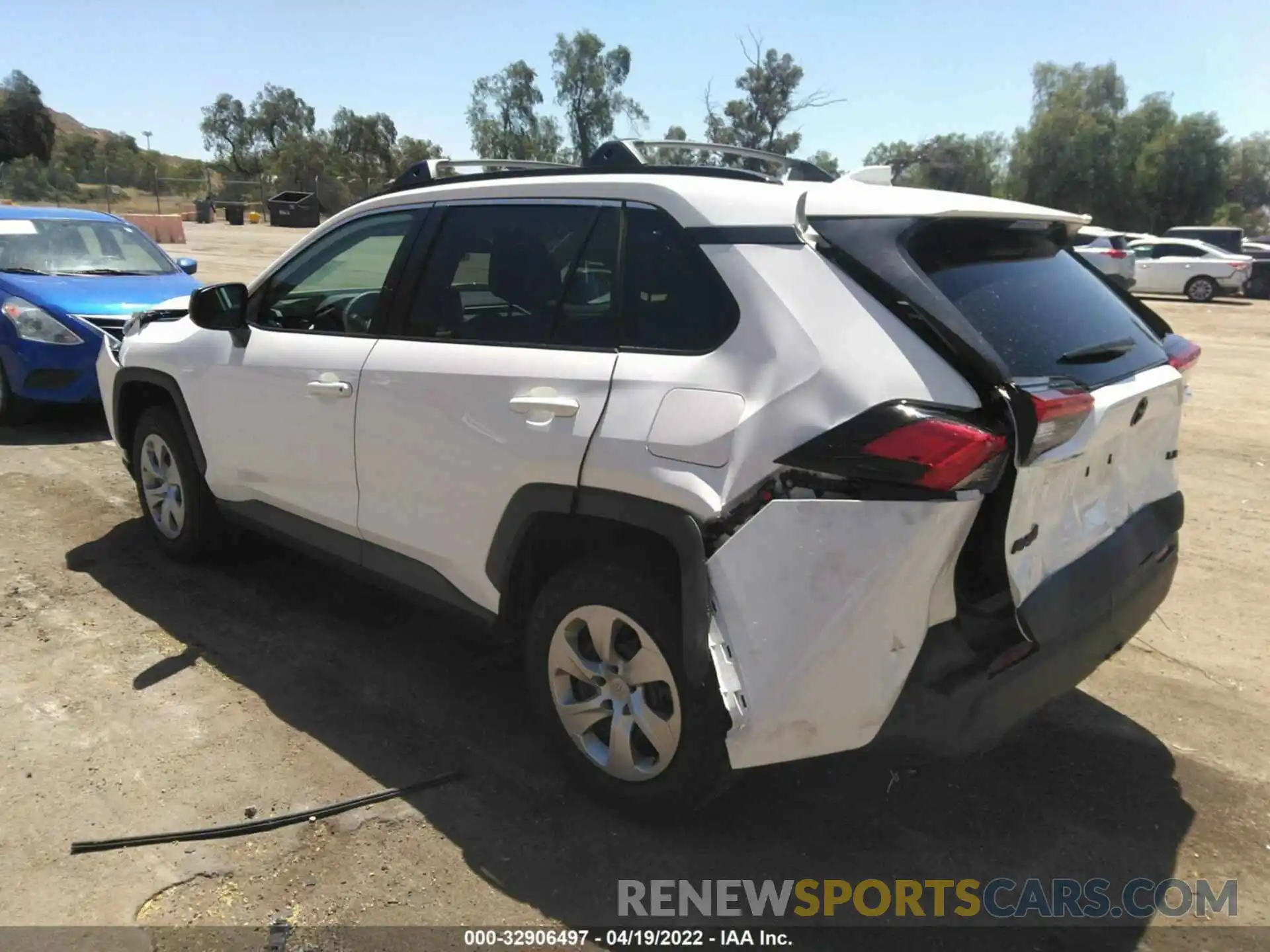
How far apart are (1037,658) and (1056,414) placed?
0.65 metres

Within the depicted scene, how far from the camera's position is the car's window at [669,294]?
8.55 feet

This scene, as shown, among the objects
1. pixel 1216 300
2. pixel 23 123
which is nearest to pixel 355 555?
pixel 1216 300

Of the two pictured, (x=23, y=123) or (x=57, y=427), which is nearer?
(x=57, y=427)

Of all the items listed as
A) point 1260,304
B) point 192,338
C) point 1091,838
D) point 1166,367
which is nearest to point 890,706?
point 1091,838

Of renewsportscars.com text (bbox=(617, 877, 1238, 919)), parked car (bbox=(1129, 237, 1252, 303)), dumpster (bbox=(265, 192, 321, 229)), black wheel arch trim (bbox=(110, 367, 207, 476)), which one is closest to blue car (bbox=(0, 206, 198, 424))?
black wheel arch trim (bbox=(110, 367, 207, 476))

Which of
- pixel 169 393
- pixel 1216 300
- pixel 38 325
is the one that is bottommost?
pixel 1216 300

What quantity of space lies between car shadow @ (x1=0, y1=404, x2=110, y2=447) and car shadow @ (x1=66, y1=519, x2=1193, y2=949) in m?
4.01

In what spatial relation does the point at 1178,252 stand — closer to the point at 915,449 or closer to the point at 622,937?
the point at 915,449

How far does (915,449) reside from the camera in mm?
2197

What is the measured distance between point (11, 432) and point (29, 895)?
594cm

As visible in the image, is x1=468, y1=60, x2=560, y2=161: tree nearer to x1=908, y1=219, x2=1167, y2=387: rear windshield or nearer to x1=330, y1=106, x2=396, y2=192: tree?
x1=330, y1=106, x2=396, y2=192: tree

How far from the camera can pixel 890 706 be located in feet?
7.63

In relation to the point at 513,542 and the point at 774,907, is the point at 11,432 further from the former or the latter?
the point at 774,907

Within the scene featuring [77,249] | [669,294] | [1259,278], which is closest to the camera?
[669,294]
